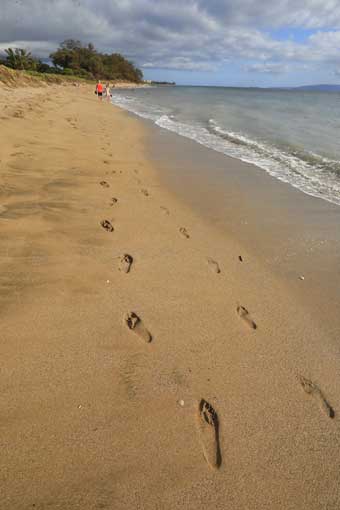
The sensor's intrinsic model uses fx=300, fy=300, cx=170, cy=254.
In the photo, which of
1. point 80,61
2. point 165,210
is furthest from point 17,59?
point 165,210

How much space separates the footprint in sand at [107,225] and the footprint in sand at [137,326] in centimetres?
154

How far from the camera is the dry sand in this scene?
1505 mm

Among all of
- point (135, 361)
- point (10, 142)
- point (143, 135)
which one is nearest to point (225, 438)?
point (135, 361)

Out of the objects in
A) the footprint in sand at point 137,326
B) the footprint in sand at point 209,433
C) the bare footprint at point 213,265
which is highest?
the bare footprint at point 213,265

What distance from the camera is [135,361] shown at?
2.12 meters

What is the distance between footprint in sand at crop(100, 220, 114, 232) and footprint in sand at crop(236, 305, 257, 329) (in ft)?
6.16

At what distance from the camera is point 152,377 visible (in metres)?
2.03

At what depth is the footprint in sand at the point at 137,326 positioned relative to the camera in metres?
2.35

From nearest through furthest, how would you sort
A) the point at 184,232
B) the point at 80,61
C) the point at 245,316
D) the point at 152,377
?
1. the point at 152,377
2. the point at 245,316
3. the point at 184,232
4. the point at 80,61

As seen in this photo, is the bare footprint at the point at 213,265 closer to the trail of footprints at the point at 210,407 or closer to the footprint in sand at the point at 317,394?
the trail of footprints at the point at 210,407

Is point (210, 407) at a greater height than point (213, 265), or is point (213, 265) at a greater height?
point (213, 265)

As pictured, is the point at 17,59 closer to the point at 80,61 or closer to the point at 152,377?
the point at 80,61

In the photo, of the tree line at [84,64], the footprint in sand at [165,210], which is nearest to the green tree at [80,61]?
the tree line at [84,64]

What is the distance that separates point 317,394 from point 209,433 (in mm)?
856
